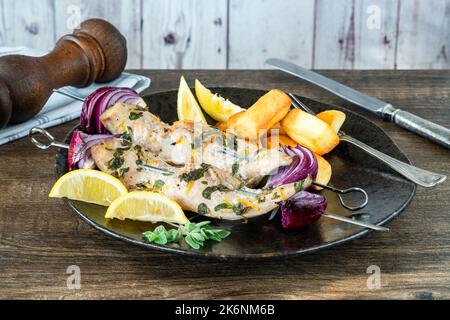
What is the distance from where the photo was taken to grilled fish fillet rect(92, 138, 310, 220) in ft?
3.68

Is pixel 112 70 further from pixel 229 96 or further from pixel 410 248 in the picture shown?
pixel 410 248

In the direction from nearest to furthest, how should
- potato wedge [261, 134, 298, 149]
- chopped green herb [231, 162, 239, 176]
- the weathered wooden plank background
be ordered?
chopped green herb [231, 162, 239, 176]
potato wedge [261, 134, 298, 149]
the weathered wooden plank background

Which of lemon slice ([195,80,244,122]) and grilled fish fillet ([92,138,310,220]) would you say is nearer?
grilled fish fillet ([92,138,310,220])

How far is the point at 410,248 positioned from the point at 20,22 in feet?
6.46

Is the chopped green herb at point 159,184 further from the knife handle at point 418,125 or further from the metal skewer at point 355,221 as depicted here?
the knife handle at point 418,125

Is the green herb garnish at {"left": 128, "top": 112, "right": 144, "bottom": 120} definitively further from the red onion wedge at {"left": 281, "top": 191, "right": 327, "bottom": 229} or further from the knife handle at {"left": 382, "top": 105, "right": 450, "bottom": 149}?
the knife handle at {"left": 382, "top": 105, "right": 450, "bottom": 149}

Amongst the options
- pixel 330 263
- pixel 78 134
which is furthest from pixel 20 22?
pixel 330 263

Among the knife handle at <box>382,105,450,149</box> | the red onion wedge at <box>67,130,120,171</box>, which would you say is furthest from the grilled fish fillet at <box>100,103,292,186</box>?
the knife handle at <box>382,105,450,149</box>

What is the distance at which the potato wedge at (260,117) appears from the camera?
1.38 meters

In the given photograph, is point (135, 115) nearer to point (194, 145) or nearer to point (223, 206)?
point (194, 145)

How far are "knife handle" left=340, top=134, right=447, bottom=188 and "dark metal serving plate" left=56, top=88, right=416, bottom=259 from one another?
0.01 m

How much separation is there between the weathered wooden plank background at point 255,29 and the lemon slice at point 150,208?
1.64 meters

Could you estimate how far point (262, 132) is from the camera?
139 centimetres

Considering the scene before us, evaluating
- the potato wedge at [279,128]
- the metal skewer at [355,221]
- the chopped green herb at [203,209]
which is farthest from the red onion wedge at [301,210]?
the potato wedge at [279,128]
